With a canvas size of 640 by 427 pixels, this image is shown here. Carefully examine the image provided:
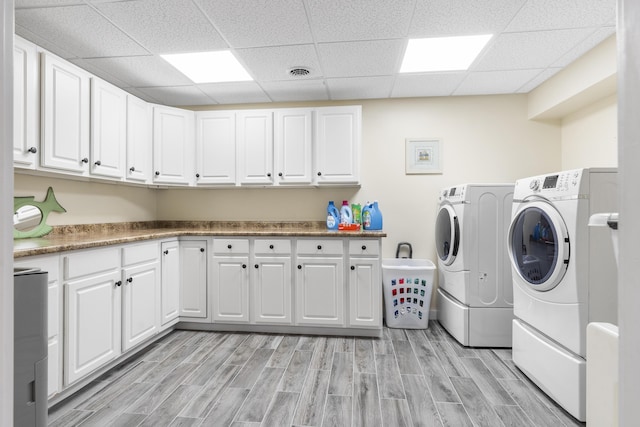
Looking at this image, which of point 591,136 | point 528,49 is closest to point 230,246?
point 528,49

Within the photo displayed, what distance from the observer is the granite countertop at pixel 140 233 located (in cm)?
179

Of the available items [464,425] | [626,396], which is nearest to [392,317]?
[464,425]

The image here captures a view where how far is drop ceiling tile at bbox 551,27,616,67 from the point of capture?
2.15m

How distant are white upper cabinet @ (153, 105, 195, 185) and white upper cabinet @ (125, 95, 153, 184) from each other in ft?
0.20

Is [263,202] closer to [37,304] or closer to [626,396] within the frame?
[37,304]

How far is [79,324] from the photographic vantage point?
1865 millimetres

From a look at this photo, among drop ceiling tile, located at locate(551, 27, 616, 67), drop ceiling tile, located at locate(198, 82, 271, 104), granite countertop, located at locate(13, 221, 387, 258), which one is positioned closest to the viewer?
granite countertop, located at locate(13, 221, 387, 258)

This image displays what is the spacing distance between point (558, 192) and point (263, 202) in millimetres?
2599

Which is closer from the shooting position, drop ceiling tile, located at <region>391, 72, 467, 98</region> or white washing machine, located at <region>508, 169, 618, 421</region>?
white washing machine, located at <region>508, 169, 618, 421</region>

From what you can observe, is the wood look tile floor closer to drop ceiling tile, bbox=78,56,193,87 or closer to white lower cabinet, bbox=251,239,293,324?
white lower cabinet, bbox=251,239,293,324

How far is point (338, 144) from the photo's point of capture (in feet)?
10.3

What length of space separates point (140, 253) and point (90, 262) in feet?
1.49

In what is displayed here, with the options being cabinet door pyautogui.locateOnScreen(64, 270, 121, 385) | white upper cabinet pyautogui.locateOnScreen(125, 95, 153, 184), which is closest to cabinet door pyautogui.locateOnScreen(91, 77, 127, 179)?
white upper cabinet pyautogui.locateOnScreen(125, 95, 153, 184)

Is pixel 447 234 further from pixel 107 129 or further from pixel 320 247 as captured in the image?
pixel 107 129
